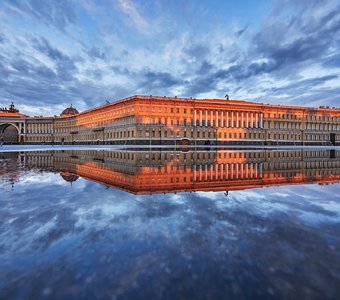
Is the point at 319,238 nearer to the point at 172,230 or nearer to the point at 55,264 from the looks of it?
the point at 172,230

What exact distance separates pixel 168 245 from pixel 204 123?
68.6m

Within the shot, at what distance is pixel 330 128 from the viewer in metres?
85.1

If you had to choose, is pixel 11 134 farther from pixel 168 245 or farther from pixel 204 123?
pixel 168 245

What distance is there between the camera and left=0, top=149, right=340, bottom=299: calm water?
2.31 metres

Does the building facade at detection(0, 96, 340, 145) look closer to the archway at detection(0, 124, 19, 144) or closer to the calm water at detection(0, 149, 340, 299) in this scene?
the archway at detection(0, 124, 19, 144)

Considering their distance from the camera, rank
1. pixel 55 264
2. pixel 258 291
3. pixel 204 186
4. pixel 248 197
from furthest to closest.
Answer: pixel 204 186, pixel 248 197, pixel 55 264, pixel 258 291

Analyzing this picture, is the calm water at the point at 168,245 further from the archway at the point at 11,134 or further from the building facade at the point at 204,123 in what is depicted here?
the archway at the point at 11,134

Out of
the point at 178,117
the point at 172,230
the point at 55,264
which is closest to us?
the point at 55,264

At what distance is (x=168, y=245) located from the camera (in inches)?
129

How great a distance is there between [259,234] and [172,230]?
1.41 metres

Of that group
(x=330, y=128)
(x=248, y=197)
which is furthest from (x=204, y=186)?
(x=330, y=128)

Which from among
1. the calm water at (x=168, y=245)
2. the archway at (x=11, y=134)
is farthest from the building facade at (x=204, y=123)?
the calm water at (x=168, y=245)

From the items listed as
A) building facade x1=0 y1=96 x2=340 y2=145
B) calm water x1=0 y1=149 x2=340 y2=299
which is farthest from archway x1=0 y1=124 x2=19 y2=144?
calm water x1=0 y1=149 x2=340 y2=299

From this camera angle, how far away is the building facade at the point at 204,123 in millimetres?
64500
